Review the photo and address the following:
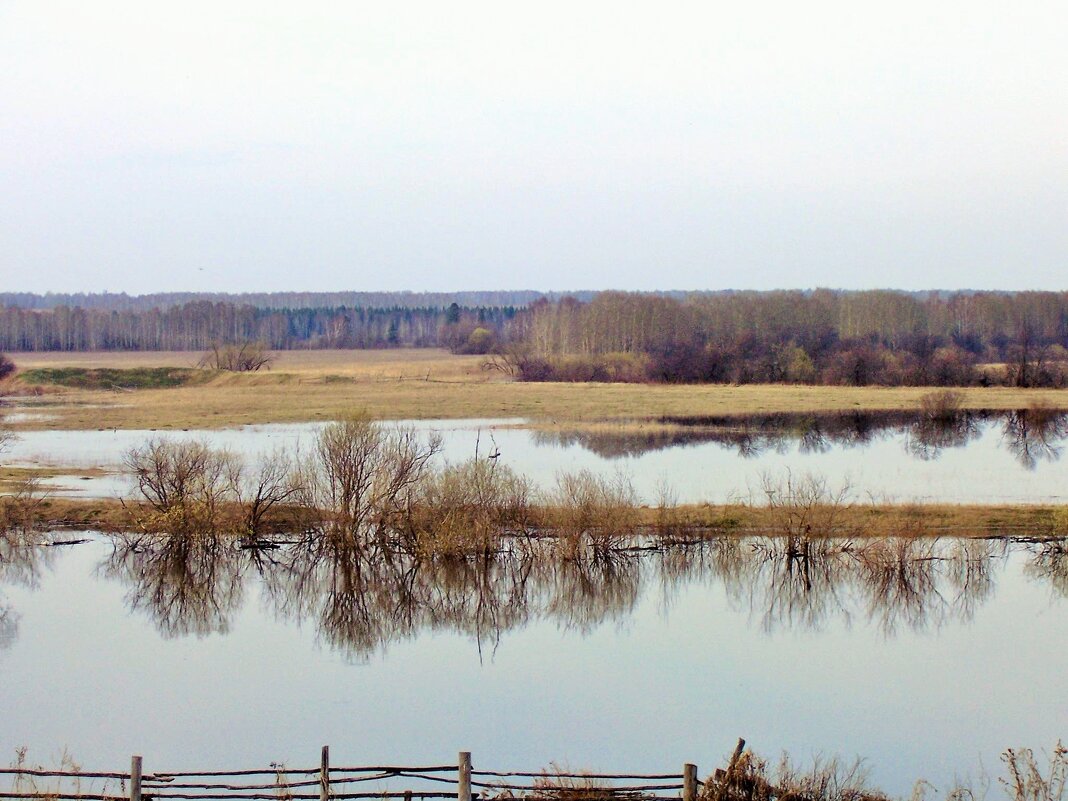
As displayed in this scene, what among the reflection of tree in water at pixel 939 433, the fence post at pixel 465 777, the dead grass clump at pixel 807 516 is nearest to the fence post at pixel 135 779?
the fence post at pixel 465 777

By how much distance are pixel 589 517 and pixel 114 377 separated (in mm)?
53093

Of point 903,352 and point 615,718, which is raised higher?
point 903,352

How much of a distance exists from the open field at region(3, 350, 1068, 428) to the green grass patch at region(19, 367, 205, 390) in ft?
3.40

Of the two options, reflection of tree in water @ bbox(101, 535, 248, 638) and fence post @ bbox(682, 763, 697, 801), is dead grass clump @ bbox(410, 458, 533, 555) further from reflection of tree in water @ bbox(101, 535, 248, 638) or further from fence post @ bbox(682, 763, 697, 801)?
fence post @ bbox(682, 763, 697, 801)

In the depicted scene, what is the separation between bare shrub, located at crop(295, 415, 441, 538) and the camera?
24.5m

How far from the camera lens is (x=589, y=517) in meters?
23.5

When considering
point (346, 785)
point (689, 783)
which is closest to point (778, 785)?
point (689, 783)

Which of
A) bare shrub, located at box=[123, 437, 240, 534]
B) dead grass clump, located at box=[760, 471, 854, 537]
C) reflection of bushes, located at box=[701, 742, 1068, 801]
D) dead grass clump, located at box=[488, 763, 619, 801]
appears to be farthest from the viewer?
bare shrub, located at box=[123, 437, 240, 534]

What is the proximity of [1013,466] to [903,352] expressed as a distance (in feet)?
139

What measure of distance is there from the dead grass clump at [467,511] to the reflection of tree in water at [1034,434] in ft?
53.8

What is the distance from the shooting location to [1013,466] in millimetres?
33812

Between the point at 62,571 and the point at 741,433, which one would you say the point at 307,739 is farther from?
the point at 741,433

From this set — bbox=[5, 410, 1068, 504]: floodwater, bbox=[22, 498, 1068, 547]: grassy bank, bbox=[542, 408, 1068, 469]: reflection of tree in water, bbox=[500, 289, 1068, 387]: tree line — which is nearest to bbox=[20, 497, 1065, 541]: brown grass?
bbox=[22, 498, 1068, 547]: grassy bank

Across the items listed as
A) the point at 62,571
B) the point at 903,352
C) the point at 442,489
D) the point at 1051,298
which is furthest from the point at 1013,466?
the point at 1051,298
